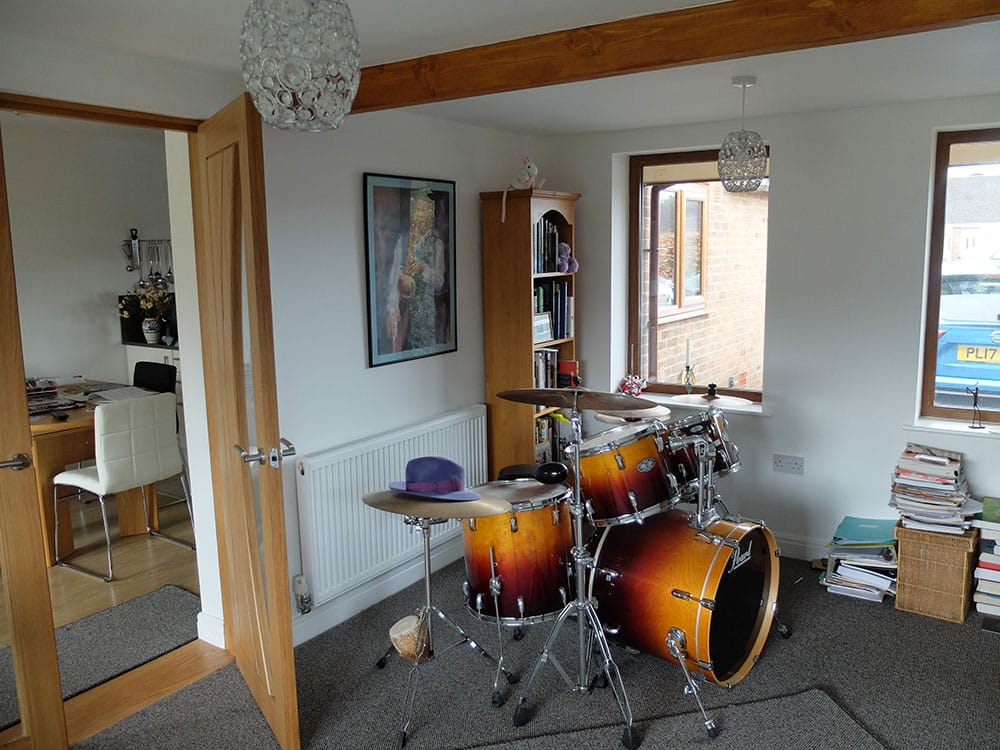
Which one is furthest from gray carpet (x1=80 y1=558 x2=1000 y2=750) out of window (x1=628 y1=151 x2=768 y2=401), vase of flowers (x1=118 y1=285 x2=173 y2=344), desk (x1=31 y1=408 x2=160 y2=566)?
vase of flowers (x1=118 y1=285 x2=173 y2=344)

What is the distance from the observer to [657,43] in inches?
83.6

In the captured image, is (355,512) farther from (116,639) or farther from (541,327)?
(541,327)

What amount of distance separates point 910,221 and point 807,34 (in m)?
2.14

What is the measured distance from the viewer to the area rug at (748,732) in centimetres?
256

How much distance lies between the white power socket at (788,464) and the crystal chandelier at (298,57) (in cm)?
339

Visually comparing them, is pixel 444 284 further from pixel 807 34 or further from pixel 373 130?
pixel 807 34

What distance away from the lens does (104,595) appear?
3.73 metres

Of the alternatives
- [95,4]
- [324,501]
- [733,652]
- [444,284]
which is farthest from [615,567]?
[95,4]

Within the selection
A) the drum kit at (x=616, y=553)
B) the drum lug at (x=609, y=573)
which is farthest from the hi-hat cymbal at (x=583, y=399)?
the drum lug at (x=609, y=573)

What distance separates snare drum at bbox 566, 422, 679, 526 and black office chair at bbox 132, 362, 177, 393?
3.07 meters

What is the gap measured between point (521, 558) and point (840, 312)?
85.8 inches

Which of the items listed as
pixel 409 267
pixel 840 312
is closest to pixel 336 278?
pixel 409 267

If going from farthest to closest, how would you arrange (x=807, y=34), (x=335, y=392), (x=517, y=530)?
(x=335, y=392)
(x=517, y=530)
(x=807, y=34)

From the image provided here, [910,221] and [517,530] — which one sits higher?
[910,221]
